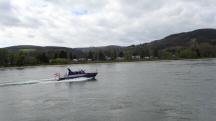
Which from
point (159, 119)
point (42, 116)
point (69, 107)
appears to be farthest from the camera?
point (69, 107)

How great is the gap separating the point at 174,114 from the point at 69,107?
13200 millimetres

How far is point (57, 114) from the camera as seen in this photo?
122ft

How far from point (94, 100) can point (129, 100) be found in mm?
4900

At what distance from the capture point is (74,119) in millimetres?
34406

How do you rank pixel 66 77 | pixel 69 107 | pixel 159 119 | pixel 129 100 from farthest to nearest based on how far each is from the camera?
pixel 66 77 → pixel 129 100 → pixel 69 107 → pixel 159 119

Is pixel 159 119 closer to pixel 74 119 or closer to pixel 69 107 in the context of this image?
pixel 74 119

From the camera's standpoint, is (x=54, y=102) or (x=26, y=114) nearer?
(x=26, y=114)

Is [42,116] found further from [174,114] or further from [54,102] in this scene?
[174,114]

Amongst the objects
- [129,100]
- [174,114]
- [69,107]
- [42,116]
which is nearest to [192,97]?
[129,100]

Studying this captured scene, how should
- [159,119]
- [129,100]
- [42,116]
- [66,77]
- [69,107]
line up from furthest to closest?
[66,77]
[129,100]
[69,107]
[42,116]
[159,119]

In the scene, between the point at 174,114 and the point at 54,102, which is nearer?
the point at 174,114

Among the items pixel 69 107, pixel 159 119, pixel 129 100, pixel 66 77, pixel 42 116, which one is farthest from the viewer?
pixel 66 77

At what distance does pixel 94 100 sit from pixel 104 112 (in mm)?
9756

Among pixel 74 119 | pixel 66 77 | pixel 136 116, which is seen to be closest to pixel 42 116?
pixel 74 119
